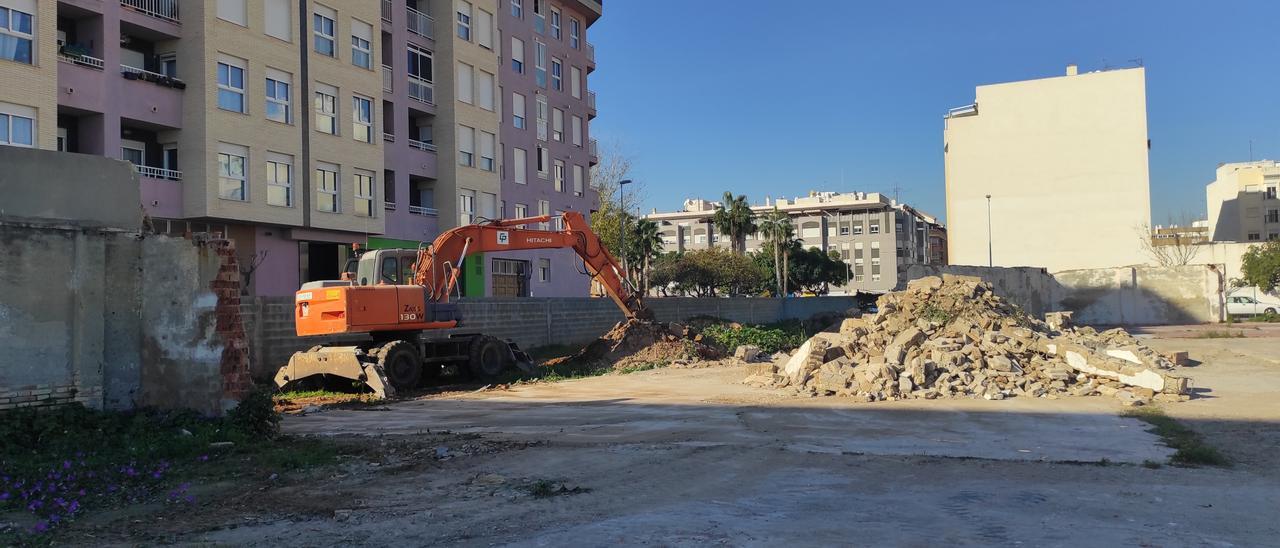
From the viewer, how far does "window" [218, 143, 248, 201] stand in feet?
90.3

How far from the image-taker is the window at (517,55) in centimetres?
4388

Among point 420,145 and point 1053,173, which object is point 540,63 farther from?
point 1053,173

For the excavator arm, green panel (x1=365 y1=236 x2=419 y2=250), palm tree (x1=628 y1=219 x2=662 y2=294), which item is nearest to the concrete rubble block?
the excavator arm

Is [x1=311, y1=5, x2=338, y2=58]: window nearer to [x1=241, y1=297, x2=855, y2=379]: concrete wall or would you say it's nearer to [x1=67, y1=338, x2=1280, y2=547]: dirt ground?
[x1=241, y1=297, x2=855, y2=379]: concrete wall

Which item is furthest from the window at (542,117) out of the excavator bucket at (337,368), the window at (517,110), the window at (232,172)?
the excavator bucket at (337,368)

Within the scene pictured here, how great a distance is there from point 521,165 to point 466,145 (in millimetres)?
5113

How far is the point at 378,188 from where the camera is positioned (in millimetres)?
34125

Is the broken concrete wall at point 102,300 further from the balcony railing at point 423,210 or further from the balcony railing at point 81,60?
the balcony railing at point 423,210

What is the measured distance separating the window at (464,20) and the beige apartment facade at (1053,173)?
151 feet

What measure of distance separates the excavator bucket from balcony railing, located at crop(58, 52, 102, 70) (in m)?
12.0

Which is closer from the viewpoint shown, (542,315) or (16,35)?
(16,35)

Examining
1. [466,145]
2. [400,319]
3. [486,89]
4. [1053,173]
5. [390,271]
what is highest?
[486,89]

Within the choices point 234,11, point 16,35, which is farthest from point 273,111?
point 16,35

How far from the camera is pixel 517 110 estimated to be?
44188 millimetres
